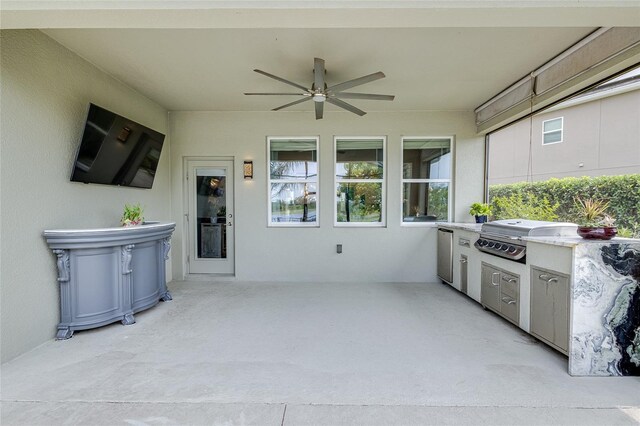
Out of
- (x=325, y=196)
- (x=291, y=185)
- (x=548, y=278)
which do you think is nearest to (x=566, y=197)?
(x=548, y=278)

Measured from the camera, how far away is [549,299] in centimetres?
254

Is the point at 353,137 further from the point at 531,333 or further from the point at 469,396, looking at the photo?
the point at 469,396

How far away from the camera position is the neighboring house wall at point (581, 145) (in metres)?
3.10

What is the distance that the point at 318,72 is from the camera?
2.91m

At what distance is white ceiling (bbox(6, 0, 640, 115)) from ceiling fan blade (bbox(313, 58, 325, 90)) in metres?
0.20

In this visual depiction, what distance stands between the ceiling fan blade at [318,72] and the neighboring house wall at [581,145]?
2.80 meters

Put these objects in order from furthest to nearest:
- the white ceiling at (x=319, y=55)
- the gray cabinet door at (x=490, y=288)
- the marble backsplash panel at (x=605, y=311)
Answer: the gray cabinet door at (x=490, y=288) < the white ceiling at (x=319, y=55) < the marble backsplash panel at (x=605, y=311)

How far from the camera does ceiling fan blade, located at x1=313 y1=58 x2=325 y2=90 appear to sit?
2.82m

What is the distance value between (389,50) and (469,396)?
10.3ft

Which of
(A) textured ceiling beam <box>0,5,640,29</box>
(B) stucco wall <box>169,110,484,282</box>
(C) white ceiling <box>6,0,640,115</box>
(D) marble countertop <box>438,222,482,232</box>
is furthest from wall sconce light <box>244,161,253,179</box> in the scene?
(D) marble countertop <box>438,222,482,232</box>

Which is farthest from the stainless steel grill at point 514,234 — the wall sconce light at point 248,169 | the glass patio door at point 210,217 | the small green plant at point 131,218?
the small green plant at point 131,218

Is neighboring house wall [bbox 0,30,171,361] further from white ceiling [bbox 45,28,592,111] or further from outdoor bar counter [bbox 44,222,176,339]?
white ceiling [bbox 45,28,592,111]

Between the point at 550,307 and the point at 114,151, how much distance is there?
481 cm

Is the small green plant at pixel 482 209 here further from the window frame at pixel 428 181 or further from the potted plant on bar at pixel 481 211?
the window frame at pixel 428 181
